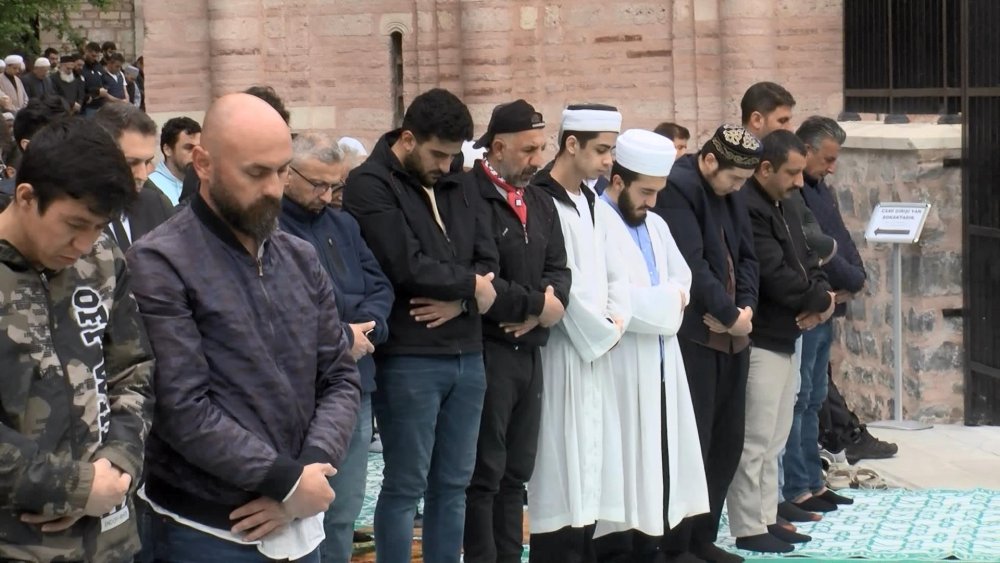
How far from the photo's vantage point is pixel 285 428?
4039mm

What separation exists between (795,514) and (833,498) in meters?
0.41

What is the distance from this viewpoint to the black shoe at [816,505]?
27.2ft

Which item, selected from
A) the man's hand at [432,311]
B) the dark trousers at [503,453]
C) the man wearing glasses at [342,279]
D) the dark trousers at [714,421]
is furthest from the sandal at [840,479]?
the man wearing glasses at [342,279]

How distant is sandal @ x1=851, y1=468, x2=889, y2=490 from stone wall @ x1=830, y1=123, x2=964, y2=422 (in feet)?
7.44

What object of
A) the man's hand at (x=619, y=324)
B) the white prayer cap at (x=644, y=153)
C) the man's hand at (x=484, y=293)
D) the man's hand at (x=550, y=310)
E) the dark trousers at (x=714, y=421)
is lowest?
the dark trousers at (x=714, y=421)

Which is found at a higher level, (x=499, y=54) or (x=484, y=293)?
(x=499, y=54)

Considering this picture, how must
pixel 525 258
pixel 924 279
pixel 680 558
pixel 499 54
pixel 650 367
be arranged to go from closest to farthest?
1. pixel 525 258
2. pixel 650 367
3. pixel 680 558
4. pixel 924 279
5. pixel 499 54

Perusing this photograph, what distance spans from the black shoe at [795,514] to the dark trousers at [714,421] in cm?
100

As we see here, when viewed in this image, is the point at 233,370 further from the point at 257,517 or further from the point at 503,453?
the point at 503,453

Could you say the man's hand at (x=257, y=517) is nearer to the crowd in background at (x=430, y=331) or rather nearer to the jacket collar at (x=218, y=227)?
the crowd in background at (x=430, y=331)

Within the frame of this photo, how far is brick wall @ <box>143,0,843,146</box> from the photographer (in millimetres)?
13828

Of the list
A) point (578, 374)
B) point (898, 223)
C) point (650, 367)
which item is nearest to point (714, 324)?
point (650, 367)

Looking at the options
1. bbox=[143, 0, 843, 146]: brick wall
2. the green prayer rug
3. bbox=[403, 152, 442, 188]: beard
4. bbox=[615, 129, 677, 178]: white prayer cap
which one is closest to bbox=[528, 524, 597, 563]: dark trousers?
the green prayer rug

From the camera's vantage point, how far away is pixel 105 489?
3.57 meters
